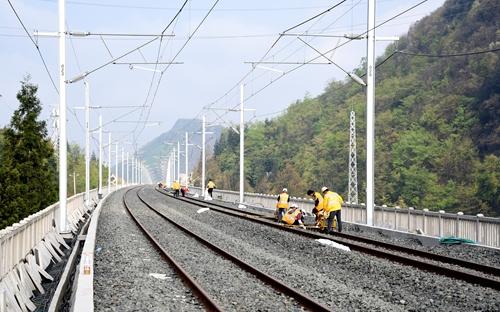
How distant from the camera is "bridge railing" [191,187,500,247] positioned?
20.3 metres

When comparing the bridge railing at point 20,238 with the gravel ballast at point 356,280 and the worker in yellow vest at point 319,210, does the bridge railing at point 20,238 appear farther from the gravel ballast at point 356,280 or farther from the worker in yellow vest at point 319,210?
the worker in yellow vest at point 319,210

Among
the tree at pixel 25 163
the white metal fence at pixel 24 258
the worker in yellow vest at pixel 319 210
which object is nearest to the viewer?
the white metal fence at pixel 24 258

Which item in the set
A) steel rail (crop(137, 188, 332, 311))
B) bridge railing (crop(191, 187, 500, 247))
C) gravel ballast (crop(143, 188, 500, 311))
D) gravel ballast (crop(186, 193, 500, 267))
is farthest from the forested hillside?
steel rail (crop(137, 188, 332, 311))

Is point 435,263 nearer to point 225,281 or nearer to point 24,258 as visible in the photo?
point 225,281

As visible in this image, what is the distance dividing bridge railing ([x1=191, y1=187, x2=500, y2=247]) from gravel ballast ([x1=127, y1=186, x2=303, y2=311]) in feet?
21.8

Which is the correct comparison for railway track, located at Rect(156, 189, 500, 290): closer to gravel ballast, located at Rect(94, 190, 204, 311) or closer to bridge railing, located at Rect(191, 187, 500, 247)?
bridge railing, located at Rect(191, 187, 500, 247)

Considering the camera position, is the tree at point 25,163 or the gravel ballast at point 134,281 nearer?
the gravel ballast at point 134,281

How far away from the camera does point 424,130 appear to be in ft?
365

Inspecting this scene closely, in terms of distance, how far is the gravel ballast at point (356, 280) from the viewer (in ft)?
38.5

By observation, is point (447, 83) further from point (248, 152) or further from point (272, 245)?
point (272, 245)

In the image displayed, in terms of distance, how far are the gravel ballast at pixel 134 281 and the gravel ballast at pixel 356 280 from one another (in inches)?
85.1

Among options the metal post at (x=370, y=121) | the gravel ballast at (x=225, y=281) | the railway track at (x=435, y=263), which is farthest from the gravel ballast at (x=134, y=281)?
the metal post at (x=370, y=121)

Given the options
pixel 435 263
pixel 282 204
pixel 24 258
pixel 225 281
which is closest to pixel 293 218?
pixel 282 204

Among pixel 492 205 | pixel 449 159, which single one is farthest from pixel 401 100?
pixel 492 205
